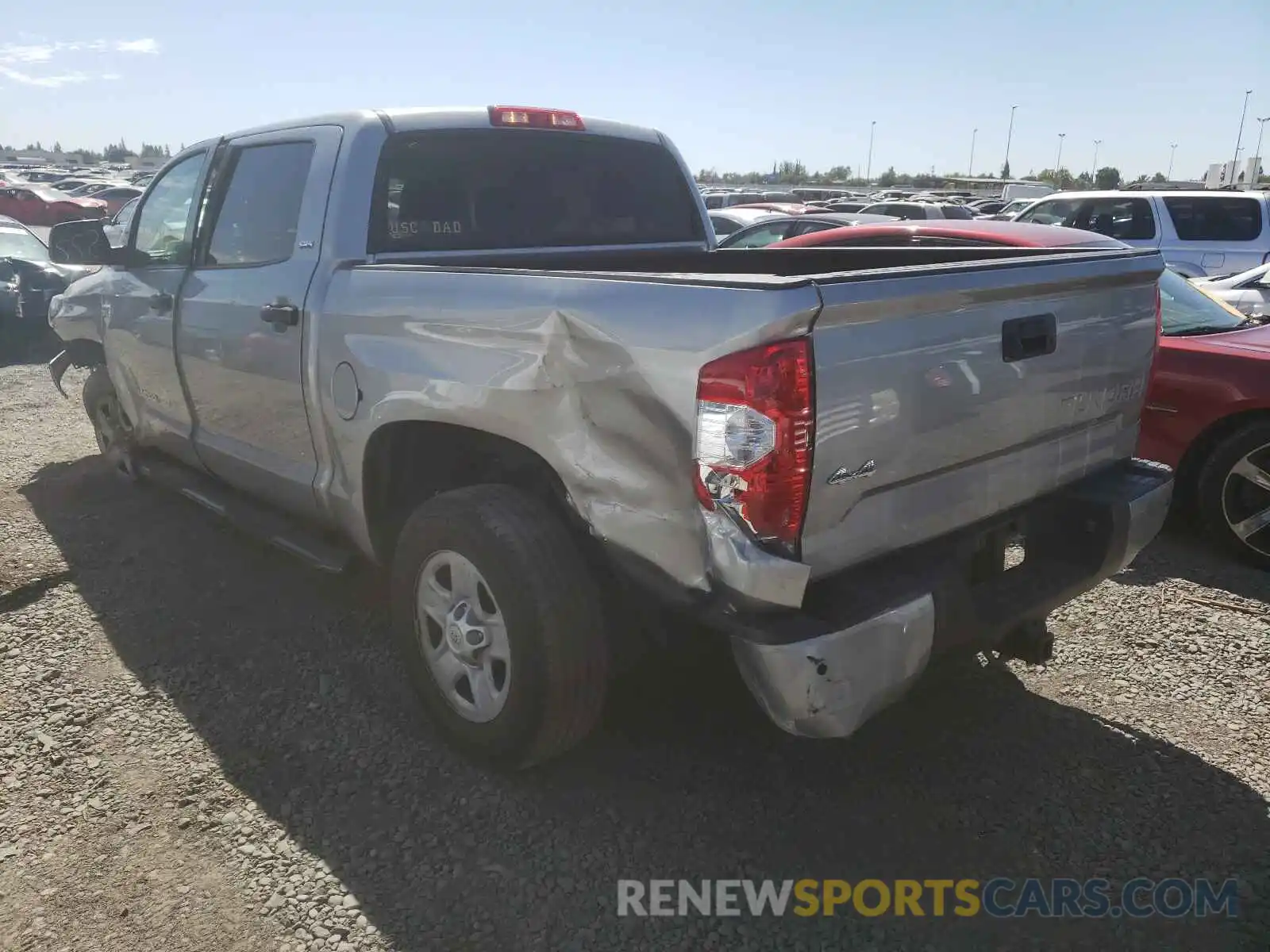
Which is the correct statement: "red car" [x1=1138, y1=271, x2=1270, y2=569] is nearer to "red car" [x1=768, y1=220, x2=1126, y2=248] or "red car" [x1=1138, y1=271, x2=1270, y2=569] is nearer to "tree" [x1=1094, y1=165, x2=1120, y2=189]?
"red car" [x1=768, y1=220, x2=1126, y2=248]

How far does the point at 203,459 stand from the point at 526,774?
7.79ft

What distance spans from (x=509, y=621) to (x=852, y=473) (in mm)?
1011

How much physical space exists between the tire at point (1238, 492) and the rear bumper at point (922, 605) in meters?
1.92

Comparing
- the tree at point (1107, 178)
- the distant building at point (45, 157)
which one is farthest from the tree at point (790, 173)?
the distant building at point (45, 157)

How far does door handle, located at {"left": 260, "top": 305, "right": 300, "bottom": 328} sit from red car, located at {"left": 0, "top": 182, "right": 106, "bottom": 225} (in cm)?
2412

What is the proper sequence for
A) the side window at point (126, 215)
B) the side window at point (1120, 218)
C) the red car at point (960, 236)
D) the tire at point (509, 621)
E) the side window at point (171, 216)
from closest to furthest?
the tire at point (509, 621) → the side window at point (171, 216) → the side window at point (126, 215) → the red car at point (960, 236) → the side window at point (1120, 218)

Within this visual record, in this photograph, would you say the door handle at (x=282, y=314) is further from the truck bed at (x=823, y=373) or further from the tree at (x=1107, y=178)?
the tree at (x=1107, y=178)

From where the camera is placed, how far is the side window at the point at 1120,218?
36.0ft

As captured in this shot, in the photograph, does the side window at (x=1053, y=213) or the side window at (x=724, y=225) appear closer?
the side window at (x=1053, y=213)

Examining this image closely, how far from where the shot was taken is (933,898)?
2.43 meters

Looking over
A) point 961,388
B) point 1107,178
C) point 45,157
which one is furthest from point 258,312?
point 45,157

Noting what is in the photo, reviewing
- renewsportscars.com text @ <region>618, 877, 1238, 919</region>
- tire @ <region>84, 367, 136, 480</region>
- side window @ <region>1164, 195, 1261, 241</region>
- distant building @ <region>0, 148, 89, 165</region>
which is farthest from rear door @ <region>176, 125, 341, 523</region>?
distant building @ <region>0, 148, 89, 165</region>

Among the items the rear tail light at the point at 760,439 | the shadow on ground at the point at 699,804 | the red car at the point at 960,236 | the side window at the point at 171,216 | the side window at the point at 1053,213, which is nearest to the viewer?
the rear tail light at the point at 760,439

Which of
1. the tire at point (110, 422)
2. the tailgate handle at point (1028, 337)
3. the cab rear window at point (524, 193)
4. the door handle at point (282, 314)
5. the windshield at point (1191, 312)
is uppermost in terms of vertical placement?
the cab rear window at point (524, 193)
